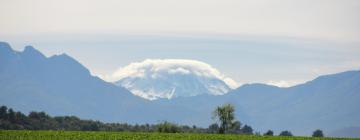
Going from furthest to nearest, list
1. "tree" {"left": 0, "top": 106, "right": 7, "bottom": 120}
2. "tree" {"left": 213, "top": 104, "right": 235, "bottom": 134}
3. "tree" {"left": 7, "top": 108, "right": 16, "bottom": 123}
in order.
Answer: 1. "tree" {"left": 7, "top": 108, "right": 16, "bottom": 123}
2. "tree" {"left": 0, "top": 106, "right": 7, "bottom": 120}
3. "tree" {"left": 213, "top": 104, "right": 235, "bottom": 134}

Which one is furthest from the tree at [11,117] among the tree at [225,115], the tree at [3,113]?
the tree at [225,115]

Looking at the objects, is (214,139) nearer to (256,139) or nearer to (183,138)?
(183,138)

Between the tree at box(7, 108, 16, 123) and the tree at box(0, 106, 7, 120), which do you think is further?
the tree at box(7, 108, 16, 123)

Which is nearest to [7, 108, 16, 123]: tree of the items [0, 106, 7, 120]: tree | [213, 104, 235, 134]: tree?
[0, 106, 7, 120]: tree

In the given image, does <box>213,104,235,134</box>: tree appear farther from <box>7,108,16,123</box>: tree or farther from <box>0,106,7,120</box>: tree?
<box>0,106,7,120</box>: tree

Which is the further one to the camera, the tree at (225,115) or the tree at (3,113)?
the tree at (3,113)

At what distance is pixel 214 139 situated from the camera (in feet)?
306

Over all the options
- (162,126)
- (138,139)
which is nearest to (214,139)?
(138,139)

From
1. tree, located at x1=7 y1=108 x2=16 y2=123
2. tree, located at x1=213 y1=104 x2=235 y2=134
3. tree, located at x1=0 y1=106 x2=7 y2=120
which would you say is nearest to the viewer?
tree, located at x1=213 y1=104 x2=235 y2=134

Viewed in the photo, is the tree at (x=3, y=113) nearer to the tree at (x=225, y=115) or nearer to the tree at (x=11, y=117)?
the tree at (x=11, y=117)

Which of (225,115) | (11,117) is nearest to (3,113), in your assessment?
(11,117)

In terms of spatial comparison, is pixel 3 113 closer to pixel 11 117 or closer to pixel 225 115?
pixel 11 117

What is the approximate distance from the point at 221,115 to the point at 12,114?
63864 millimetres

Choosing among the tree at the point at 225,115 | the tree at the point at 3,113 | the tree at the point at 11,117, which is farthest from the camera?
the tree at the point at 11,117
